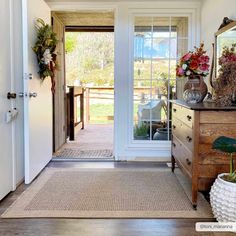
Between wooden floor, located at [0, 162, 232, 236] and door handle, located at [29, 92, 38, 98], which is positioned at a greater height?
door handle, located at [29, 92, 38, 98]

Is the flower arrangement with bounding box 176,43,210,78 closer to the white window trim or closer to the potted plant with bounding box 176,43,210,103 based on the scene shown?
the potted plant with bounding box 176,43,210,103

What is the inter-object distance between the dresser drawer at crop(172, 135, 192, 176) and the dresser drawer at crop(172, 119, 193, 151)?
5cm

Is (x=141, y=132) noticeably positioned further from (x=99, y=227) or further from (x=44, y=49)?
(x=99, y=227)

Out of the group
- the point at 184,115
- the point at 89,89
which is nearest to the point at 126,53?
the point at 184,115

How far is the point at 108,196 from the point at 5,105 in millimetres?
1281

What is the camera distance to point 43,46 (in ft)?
11.9

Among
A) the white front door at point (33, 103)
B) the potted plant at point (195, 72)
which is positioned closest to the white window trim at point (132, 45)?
the white front door at point (33, 103)

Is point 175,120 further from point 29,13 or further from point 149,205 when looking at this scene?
point 29,13

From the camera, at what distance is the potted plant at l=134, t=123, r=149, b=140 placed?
4534mm

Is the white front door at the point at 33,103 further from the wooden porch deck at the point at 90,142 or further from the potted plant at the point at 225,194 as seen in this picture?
the potted plant at the point at 225,194

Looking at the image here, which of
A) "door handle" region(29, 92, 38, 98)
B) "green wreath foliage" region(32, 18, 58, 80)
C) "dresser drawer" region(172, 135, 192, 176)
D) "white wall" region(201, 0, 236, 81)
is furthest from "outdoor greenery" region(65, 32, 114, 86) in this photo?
"dresser drawer" region(172, 135, 192, 176)

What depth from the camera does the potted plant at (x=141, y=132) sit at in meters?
4.53

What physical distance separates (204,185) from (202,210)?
0.71 feet

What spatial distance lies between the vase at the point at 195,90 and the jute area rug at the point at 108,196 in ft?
2.98
